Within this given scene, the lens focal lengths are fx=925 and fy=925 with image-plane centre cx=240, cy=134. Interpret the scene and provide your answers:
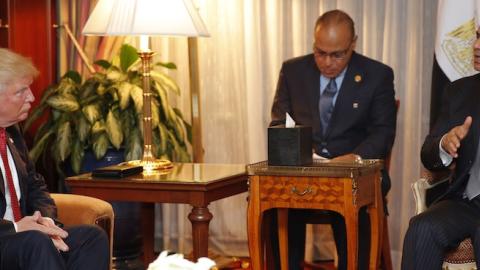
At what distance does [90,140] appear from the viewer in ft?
17.7

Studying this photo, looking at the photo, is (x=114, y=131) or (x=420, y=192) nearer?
(x=420, y=192)

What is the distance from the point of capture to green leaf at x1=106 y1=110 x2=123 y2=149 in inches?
208

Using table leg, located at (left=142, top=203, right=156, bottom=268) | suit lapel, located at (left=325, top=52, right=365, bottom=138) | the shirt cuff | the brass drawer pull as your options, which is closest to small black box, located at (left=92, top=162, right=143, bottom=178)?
table leg, located at (left=142, top=203, right=156, bottom=268)

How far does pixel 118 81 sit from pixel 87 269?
1.90 m

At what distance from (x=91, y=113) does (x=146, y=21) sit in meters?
1.07

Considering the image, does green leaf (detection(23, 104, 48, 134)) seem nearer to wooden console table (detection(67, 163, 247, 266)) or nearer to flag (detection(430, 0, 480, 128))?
wooden console table (detection(67, 163, 247, 266))

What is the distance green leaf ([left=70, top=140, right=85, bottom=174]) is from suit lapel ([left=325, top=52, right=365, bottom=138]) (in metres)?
1.52

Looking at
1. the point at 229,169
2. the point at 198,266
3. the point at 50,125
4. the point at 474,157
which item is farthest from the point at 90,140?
the point at 198,266

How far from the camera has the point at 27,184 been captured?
397 cm

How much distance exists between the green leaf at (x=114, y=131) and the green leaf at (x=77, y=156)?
Answer: 199 millimetres

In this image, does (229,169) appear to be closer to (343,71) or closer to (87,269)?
(343,71)

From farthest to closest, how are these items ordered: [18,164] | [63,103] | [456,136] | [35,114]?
[35,114] → [63,103] → [18,164] → [456,136]

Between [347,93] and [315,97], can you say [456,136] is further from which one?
[315,97]

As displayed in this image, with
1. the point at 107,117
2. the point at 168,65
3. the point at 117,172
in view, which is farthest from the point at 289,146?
the point at 168,65
